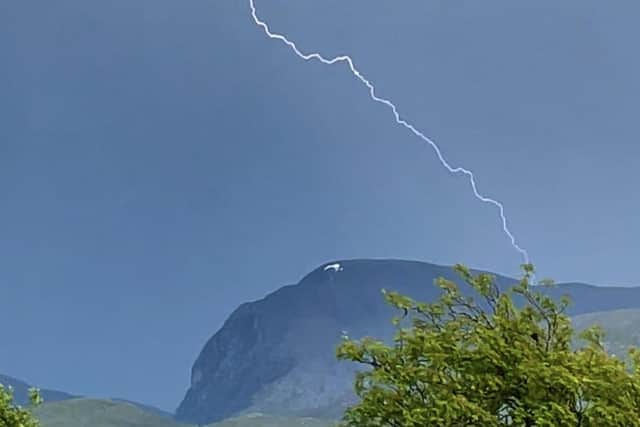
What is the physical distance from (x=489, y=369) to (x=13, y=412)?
62.0 ft

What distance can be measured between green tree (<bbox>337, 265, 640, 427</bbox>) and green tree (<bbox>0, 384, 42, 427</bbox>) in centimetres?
1436

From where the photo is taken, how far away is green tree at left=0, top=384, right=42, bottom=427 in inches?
1126

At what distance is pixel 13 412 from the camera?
96.9 feet

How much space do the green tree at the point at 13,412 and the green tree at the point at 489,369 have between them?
14.4 metres

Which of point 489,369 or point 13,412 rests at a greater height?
point 13,412

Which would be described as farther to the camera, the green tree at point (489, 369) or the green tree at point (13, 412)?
the green tree at point (13, 412)

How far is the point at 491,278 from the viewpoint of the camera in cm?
1948

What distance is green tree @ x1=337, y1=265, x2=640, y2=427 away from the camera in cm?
1598

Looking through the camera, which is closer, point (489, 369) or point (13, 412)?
point (489, 369)

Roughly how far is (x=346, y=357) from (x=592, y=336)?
5209 millimetres

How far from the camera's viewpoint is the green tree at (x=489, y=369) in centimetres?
1598

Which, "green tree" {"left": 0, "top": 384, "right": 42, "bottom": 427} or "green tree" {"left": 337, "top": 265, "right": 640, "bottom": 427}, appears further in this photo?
"green tree" {"left": 0, "top": 384, "right": 42, "bottom": 427}

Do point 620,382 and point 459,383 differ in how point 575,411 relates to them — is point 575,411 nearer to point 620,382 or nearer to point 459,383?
point 620,382

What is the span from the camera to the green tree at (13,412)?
28.6 m
